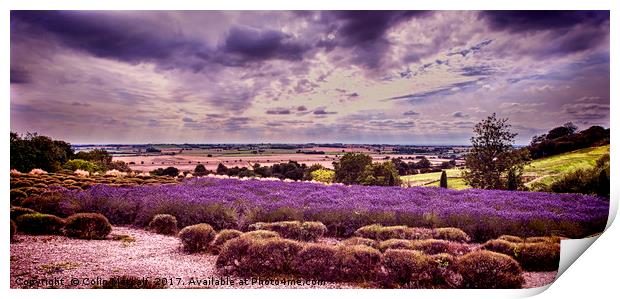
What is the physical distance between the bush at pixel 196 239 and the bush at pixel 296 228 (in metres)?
0.57

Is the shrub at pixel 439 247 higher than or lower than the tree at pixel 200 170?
lower

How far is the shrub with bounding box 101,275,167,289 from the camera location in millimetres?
5754

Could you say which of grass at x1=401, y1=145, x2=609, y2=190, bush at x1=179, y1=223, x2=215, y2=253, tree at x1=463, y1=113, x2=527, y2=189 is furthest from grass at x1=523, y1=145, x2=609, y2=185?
bush at x1=179, y1=223, x2=215, y2=253

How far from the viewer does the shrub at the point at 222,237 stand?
591cm

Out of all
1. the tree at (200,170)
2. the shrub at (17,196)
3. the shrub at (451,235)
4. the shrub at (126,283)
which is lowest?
the shrub at (126,283)

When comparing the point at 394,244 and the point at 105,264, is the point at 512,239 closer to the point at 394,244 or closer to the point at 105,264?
the point at 394,244

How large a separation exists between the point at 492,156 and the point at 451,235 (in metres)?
1.34

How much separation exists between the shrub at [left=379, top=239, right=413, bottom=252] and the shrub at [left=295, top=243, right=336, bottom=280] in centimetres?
62

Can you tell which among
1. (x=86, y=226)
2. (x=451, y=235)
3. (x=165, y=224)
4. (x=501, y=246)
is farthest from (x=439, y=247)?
(x=86, y=226)

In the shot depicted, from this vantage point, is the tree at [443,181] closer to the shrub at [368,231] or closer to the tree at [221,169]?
the shrub at [368,231]

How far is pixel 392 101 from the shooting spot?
6.43 m

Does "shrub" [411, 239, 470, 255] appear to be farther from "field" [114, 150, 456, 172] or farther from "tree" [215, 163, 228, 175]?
"tree" [215, 163, 228, 175]

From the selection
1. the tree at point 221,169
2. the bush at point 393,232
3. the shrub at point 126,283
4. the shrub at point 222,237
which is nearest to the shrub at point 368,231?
the bush at point 393,232

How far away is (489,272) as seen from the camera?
5609 millimetres
